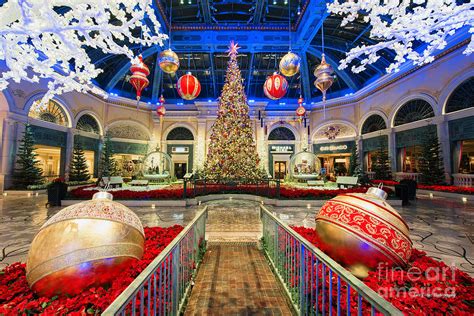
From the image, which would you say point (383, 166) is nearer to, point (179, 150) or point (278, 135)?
point (278, 135)

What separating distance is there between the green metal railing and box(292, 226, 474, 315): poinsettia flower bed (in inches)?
61.1

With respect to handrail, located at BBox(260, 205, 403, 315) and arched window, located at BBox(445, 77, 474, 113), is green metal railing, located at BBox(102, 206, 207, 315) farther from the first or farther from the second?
arched window, located at BBox(445, 77, 474, 113)

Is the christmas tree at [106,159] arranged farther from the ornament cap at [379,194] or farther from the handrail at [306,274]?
the ornament cap at [379,194]

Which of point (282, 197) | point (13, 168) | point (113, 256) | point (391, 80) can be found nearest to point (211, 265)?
point (113, 256)

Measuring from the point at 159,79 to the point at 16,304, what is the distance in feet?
79.3

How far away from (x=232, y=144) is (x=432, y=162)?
13.2 m

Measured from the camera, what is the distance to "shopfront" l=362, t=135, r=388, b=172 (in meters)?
18.3

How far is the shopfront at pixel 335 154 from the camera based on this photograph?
22875 mm

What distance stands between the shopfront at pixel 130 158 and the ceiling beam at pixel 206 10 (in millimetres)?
14816

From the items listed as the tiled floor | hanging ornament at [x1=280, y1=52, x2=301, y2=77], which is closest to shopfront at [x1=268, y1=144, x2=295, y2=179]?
hanging ornament at [x1=280, y1=52, x2=301, y2=77]

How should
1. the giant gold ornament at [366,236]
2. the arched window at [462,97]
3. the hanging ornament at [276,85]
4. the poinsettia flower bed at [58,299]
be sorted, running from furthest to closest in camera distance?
the arched window at [462,97] < the hanging ornament at [276,85] < the giant gold ornament at [366,236] < the poinsettia flower bed at [58,299]

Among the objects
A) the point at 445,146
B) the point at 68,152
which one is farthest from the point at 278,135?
the point at 68,152

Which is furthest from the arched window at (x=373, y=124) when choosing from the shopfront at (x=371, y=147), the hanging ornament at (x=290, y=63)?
the hanging ornament at (x=290, y=63)

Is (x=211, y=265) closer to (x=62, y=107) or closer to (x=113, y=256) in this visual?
(x=113, y=256)
